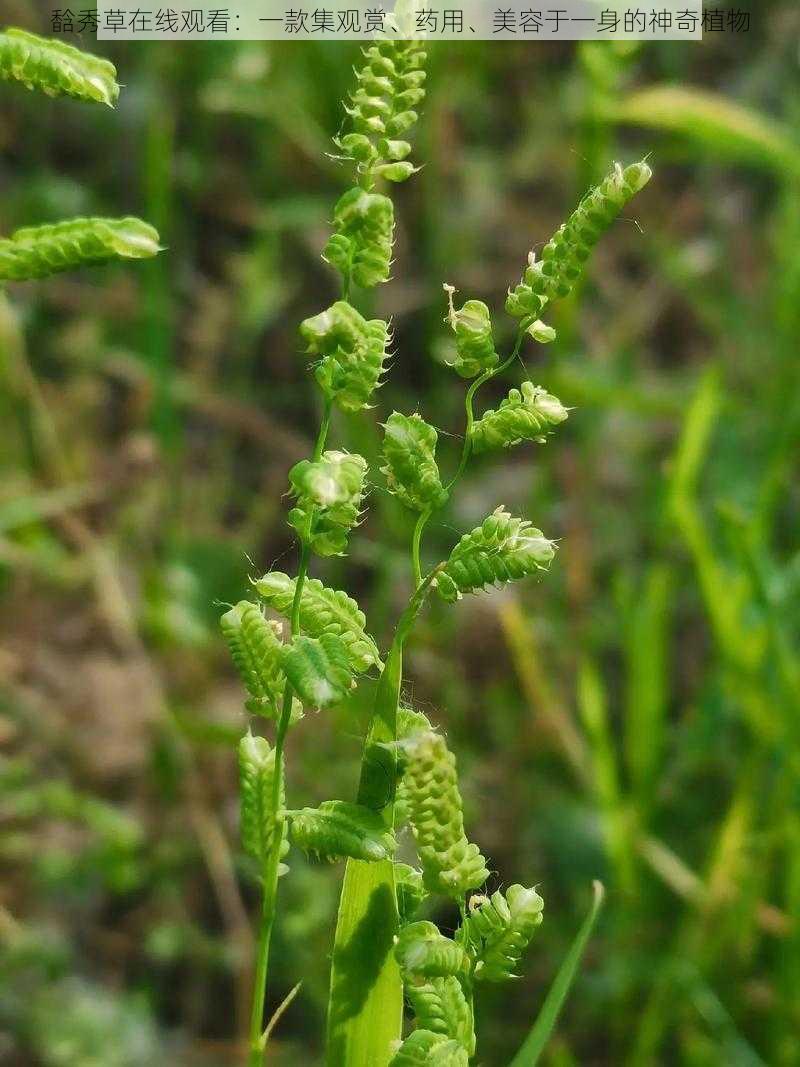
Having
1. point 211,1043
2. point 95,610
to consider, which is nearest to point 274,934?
point 211,1043

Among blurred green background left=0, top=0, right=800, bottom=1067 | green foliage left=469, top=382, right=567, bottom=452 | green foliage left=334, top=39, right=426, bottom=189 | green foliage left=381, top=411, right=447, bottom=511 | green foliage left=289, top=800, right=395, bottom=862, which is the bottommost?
blurred green background left=0, top=0, right=800, bottom=1067

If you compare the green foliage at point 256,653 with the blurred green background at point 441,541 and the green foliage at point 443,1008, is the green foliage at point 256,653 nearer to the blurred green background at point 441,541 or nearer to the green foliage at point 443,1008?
the green foliage at point 443,1008

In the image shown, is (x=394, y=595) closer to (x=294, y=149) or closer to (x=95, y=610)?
(x=95, y=610)

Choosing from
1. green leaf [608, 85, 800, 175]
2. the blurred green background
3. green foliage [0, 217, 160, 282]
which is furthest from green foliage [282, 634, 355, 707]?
green leaf [608, 85, 800, 175]

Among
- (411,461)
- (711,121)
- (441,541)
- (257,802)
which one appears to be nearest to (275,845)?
(257,802)

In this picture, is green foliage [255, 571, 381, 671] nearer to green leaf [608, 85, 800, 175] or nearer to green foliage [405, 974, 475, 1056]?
green foliage [405, 974, 475, 1056]
